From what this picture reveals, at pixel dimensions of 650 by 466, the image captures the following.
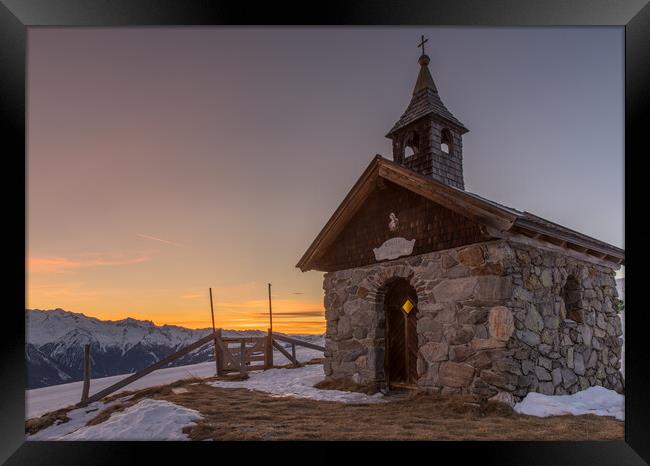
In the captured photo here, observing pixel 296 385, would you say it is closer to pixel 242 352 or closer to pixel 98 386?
pixel 242 352

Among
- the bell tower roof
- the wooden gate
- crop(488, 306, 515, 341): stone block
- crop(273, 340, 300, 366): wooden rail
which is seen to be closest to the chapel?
crop(488, 306, 515, 341): stone block

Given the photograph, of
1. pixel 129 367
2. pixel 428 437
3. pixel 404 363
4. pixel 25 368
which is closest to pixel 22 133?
pixel 25 368

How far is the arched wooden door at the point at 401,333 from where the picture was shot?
426 inches

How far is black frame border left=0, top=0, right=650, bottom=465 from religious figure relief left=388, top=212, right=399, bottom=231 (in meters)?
5.98

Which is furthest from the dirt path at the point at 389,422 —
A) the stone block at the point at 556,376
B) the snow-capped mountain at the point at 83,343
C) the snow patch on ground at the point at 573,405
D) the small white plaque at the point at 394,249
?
the snow-capped mountain at the point at 83,343

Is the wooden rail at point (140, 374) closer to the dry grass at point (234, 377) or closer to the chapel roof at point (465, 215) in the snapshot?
the dry grass at point (234, 377)

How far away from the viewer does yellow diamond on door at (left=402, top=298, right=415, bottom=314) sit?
35.7 ft

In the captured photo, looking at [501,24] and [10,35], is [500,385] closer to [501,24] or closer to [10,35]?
[501,24]

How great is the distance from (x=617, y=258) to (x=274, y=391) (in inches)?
344

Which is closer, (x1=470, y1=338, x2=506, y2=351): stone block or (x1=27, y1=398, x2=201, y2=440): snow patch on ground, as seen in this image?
(x1=27, y1=398, x2=201, y2=440): snow patch on ground

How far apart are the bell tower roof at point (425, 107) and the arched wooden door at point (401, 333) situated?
5.37m

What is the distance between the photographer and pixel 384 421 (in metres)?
8.12

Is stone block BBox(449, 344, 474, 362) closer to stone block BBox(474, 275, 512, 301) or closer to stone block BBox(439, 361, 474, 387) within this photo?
stone block BBox(439, 361, 474, 387)

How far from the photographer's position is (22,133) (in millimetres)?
5406
